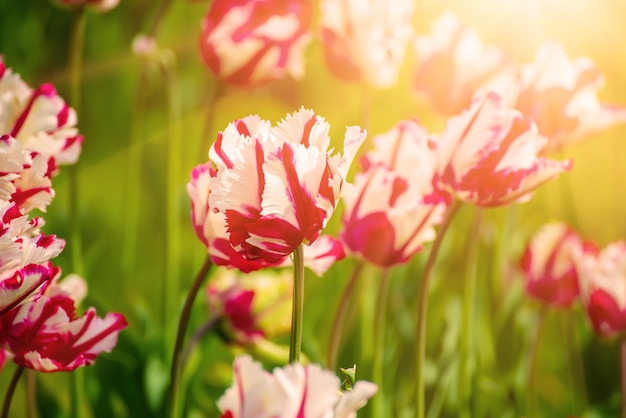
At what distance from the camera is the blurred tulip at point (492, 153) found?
0.54m

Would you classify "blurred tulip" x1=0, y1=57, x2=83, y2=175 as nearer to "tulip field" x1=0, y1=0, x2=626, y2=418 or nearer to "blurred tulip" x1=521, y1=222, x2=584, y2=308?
"tulip field" x1=0, y1=0, x2=626, y2=418

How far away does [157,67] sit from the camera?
3.03 feet

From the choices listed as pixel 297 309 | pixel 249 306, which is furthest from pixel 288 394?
pixel 249 306

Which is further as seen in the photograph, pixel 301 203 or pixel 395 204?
pixel 395 204

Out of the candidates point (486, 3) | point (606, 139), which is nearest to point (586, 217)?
point (606, 139)

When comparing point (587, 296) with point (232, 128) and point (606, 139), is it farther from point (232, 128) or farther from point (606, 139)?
point (606, 139)

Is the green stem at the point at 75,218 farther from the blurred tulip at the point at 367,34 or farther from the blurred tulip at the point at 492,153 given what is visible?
the blurred tulip at the point at 492,153

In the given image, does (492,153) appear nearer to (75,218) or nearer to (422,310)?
(422,310)

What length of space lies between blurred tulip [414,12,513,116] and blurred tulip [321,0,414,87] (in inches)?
1.2

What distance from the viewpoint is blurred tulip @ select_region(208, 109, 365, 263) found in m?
0.39

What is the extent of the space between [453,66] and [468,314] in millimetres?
247

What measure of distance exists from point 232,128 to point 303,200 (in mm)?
51

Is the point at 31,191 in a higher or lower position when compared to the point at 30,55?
lower

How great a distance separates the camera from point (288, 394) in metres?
0.33
